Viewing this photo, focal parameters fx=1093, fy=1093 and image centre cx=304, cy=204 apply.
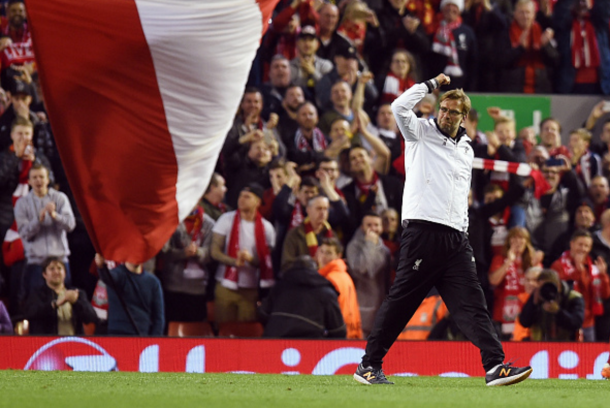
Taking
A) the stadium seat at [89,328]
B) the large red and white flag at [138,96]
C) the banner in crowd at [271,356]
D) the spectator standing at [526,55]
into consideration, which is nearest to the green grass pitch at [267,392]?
the banner in crowd at [271,356]

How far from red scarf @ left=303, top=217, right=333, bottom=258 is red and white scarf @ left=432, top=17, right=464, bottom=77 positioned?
4.54m

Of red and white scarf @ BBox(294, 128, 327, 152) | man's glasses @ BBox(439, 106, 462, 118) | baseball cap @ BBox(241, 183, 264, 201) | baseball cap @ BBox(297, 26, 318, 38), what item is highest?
baseball cap @ BBox(297, 26, 318, 38)

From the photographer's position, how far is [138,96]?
9484 millimetres

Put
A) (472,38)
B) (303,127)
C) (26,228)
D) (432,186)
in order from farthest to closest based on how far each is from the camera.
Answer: (472,38), (303,127), (26,228), (432,186)

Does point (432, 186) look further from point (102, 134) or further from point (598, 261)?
point (598, 261)

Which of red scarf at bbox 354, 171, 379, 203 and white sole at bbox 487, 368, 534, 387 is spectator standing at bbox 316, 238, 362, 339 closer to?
red scarf at bbox 354, 171, 379, 203

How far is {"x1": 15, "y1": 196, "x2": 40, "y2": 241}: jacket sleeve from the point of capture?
36.9ft

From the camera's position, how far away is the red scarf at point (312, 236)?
38.4 ft

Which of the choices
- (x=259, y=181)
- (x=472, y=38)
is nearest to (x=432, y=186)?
(x=259, y=181)

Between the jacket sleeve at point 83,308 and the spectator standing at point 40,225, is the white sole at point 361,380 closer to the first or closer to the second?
the jacket sleeve at point 83,308

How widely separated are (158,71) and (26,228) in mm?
2750

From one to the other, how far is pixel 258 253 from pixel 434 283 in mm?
3979

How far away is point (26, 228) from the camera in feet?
36.9

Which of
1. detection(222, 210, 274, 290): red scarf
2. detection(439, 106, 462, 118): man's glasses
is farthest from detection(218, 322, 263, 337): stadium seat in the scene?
detection(439, 106, 462, 118): man's glasses
